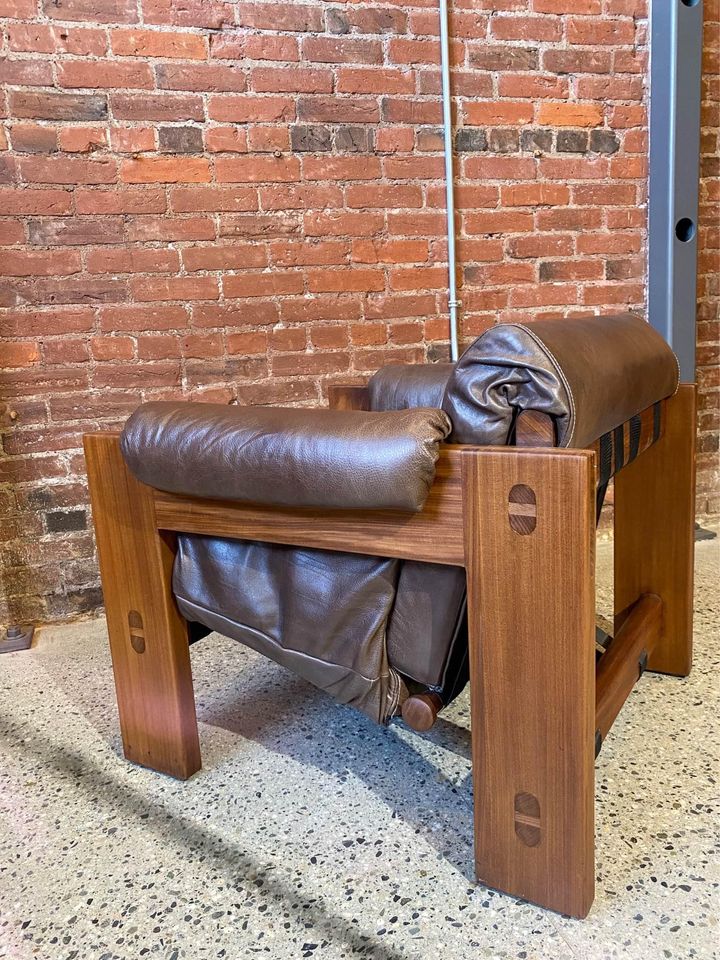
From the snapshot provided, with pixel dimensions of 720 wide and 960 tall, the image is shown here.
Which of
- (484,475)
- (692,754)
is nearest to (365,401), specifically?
(484,475)

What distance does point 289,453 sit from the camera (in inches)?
44.0

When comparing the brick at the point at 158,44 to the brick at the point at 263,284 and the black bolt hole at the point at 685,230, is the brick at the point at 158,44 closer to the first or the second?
the brick at the point at 263,284

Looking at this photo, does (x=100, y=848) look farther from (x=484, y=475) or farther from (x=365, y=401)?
(x=365, y=401)

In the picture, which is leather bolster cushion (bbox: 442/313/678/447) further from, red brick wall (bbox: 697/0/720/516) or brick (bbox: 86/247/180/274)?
red brick wall (bbox: 697/0/720/516)

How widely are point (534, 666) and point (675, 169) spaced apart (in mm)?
2220

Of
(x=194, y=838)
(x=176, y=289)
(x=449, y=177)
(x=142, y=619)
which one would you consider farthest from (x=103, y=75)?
(x=194, y=838)

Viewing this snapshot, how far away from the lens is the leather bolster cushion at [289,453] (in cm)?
103

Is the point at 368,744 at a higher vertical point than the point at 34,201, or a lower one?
lower

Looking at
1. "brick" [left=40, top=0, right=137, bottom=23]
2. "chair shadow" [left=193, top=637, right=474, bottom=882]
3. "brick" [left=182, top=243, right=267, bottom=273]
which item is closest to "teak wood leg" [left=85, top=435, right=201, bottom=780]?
"chair shadow" [left=193, top=637, right=474, bottom=882]

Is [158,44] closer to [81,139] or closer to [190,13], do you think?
[190,13]

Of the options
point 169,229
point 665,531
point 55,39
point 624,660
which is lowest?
point 624,660

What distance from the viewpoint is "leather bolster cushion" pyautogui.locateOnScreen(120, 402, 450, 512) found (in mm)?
1033

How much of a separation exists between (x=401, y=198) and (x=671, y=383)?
129cm

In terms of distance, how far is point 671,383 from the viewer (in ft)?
5.03
